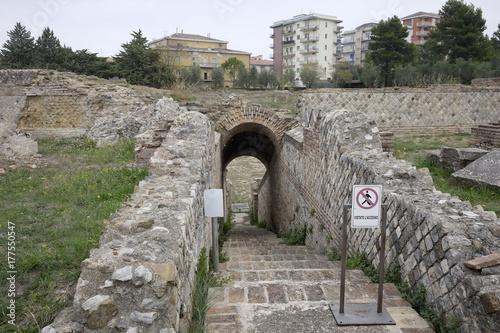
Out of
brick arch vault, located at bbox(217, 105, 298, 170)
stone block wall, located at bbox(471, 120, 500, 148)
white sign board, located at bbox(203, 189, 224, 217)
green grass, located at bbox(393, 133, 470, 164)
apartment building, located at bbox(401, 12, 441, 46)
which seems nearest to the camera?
white sign board, located at bbox(203, 189, 224, 217)

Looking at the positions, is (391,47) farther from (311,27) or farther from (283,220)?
(311,27)

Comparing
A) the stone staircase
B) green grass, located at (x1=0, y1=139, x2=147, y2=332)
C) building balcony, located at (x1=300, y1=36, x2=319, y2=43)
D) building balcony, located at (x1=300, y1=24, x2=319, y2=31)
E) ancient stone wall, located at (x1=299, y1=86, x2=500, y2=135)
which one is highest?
building balcony, located at (x1=300, y1=24, x2=319, y2=31)

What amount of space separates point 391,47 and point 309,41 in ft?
90.2

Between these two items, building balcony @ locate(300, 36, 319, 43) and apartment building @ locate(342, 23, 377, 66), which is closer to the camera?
building balcony @ locate(300, 36, 319, 43)

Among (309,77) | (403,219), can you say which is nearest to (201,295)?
(403,219)

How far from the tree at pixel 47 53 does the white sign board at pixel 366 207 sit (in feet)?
94.9

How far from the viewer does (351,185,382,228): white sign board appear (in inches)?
114

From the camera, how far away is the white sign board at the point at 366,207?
2.89 meters

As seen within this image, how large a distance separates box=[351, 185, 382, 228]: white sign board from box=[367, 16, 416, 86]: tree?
32.5 metres

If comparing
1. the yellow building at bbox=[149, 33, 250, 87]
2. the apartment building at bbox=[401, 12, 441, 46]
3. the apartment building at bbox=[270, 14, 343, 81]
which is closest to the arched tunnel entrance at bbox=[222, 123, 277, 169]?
the yellow building at bbox=[149, 33, 250, 87]

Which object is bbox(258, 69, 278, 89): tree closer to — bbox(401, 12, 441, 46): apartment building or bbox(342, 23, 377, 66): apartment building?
bbox(342, 23, 377, 66): apartment building

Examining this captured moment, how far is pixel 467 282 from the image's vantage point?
2.54 m

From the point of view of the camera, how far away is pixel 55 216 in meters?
5.00

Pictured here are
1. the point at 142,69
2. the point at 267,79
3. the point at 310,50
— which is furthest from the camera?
the point at 310,50
